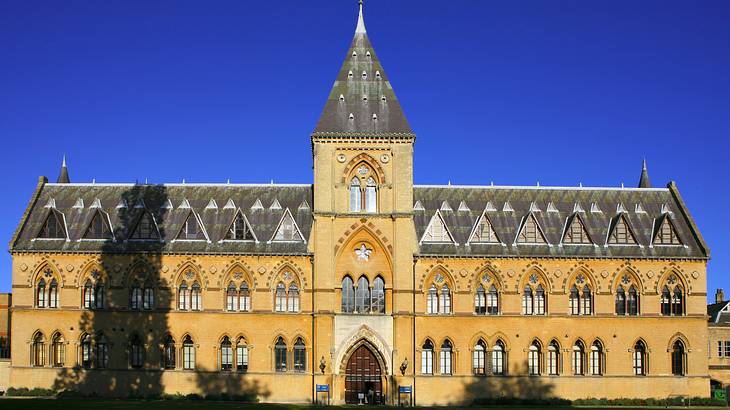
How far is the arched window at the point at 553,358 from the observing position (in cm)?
6238

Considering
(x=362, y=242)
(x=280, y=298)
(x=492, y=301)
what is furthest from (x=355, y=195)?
(x=492, y=301)

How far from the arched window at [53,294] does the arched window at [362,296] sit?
20.9 metres

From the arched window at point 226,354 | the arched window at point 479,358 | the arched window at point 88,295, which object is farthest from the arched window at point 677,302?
the arched window at point 88,295

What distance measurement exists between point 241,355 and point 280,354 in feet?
8.83

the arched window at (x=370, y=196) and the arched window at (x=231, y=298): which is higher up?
the arched window at (x=370, y=196)

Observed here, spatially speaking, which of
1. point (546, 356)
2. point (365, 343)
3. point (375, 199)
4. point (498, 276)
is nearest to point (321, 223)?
point (375, 199)

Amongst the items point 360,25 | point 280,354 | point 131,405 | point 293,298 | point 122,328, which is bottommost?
point 131,405

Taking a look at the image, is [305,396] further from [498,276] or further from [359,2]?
[359,2]

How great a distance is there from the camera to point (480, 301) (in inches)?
2467

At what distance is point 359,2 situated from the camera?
65500 mm

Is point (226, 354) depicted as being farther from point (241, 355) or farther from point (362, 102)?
point (362, 102)

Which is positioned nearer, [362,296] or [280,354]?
[362,296]

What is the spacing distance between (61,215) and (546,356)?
35.3 m

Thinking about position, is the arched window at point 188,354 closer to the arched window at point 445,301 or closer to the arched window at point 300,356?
the arched window at point 300,356
